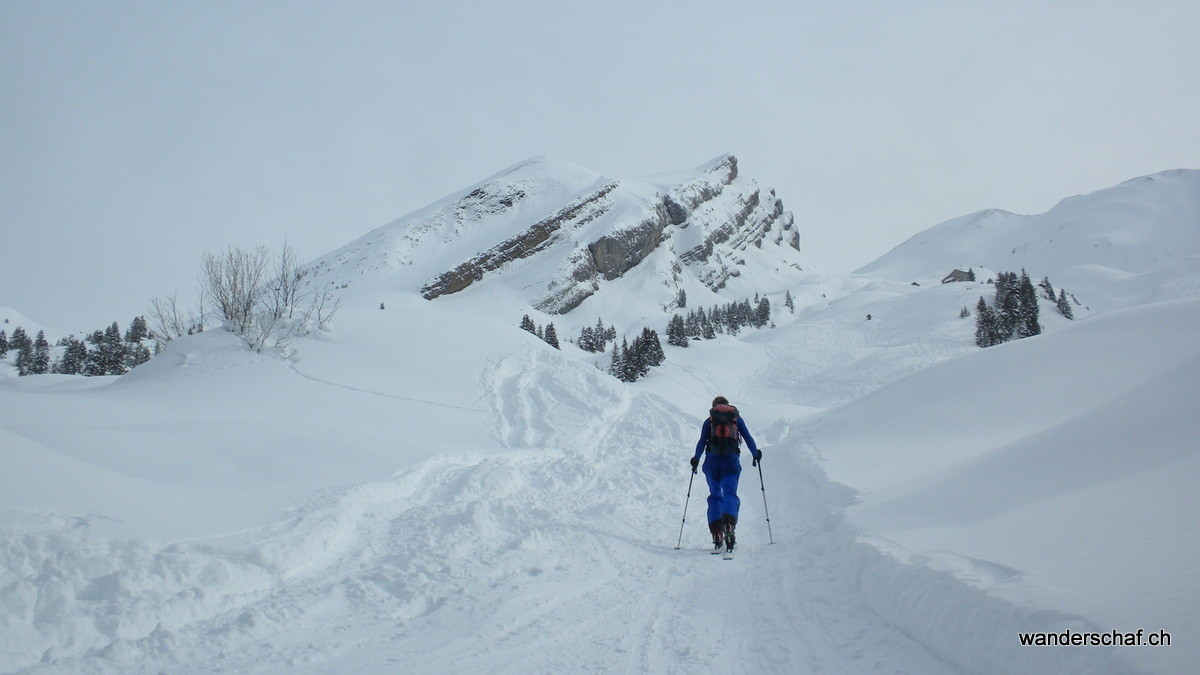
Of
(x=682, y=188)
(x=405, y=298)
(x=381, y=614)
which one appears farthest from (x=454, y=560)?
(x=682, y=188)

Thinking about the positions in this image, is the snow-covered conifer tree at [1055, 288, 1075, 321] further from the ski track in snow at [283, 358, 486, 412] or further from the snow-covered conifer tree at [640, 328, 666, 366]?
the ski track in snow at [283, 358, 486, 412]

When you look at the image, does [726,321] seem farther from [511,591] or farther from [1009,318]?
[511,591]

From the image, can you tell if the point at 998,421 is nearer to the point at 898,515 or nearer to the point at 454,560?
the point at 898,515

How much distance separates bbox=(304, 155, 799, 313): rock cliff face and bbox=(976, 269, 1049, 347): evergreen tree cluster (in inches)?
2491

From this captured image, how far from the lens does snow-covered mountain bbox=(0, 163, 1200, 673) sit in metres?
4.14

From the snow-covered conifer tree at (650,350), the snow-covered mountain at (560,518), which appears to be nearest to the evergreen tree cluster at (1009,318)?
the snow-covered conifer tree at (650,350)

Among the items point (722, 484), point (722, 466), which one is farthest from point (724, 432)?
point (722, 484)

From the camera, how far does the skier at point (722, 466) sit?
23.3ft

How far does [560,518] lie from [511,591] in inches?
99.8

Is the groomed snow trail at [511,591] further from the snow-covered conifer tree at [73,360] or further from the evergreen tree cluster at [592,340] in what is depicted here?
the snow-covered conifer tree at [73,360]

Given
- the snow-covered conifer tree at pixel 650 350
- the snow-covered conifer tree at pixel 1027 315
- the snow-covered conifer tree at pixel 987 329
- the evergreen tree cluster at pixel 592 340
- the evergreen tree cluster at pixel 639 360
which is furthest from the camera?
the evergreen tree cluster at pixel 592 340

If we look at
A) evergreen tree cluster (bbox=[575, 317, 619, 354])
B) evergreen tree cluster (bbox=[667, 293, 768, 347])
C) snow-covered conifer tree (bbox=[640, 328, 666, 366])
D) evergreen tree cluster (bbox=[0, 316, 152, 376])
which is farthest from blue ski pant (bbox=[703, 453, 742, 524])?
evergreen tree cluster (bbox=[575, 317, 619, 354])

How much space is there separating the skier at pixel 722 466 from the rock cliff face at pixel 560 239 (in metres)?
88.5

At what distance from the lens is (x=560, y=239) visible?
112m
